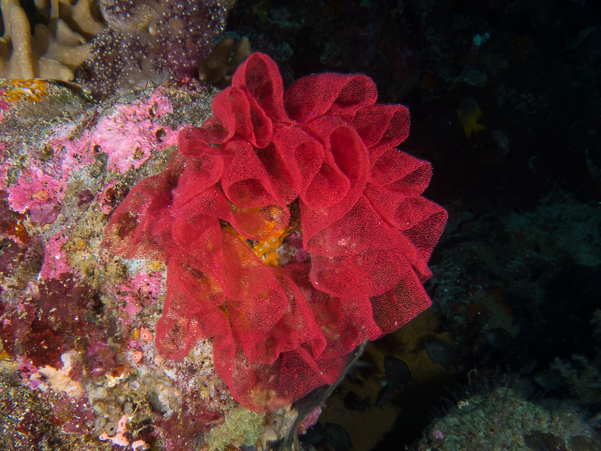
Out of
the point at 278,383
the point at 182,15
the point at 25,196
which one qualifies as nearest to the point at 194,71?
the point at 182,15

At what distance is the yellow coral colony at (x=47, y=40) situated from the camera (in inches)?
123

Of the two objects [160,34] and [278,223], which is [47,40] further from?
[278,223]

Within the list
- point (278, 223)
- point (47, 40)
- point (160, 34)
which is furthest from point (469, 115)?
point (47, 40)

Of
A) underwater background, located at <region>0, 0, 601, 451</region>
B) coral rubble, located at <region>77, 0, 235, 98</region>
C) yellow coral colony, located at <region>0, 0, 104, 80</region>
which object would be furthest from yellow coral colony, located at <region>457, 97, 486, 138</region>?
yellow coral colony, located at <region>0, 0, 104, 80</region>

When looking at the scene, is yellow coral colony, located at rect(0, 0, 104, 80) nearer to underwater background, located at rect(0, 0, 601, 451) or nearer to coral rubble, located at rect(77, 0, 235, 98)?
underwater background, located at rect(0, 0, 601, 451)

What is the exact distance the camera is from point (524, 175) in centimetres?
655

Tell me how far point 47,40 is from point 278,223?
3.58m

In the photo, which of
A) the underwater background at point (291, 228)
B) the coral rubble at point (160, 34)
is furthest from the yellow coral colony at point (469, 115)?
the coral rubble at point (160, 34)

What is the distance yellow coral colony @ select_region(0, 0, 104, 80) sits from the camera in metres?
3.13

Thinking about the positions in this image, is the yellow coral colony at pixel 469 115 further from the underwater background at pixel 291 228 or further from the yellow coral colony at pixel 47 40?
the yellow coral colony at pixel 47 40

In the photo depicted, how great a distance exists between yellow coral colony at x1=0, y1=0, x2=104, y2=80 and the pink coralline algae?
2.50m

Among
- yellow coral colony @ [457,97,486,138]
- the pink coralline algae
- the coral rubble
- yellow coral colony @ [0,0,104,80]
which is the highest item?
yellow coral colony @ [0,0,104,80]

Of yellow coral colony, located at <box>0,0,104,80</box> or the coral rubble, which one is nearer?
the coral rubble

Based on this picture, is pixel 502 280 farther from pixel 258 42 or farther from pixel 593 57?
pixel 593 57
